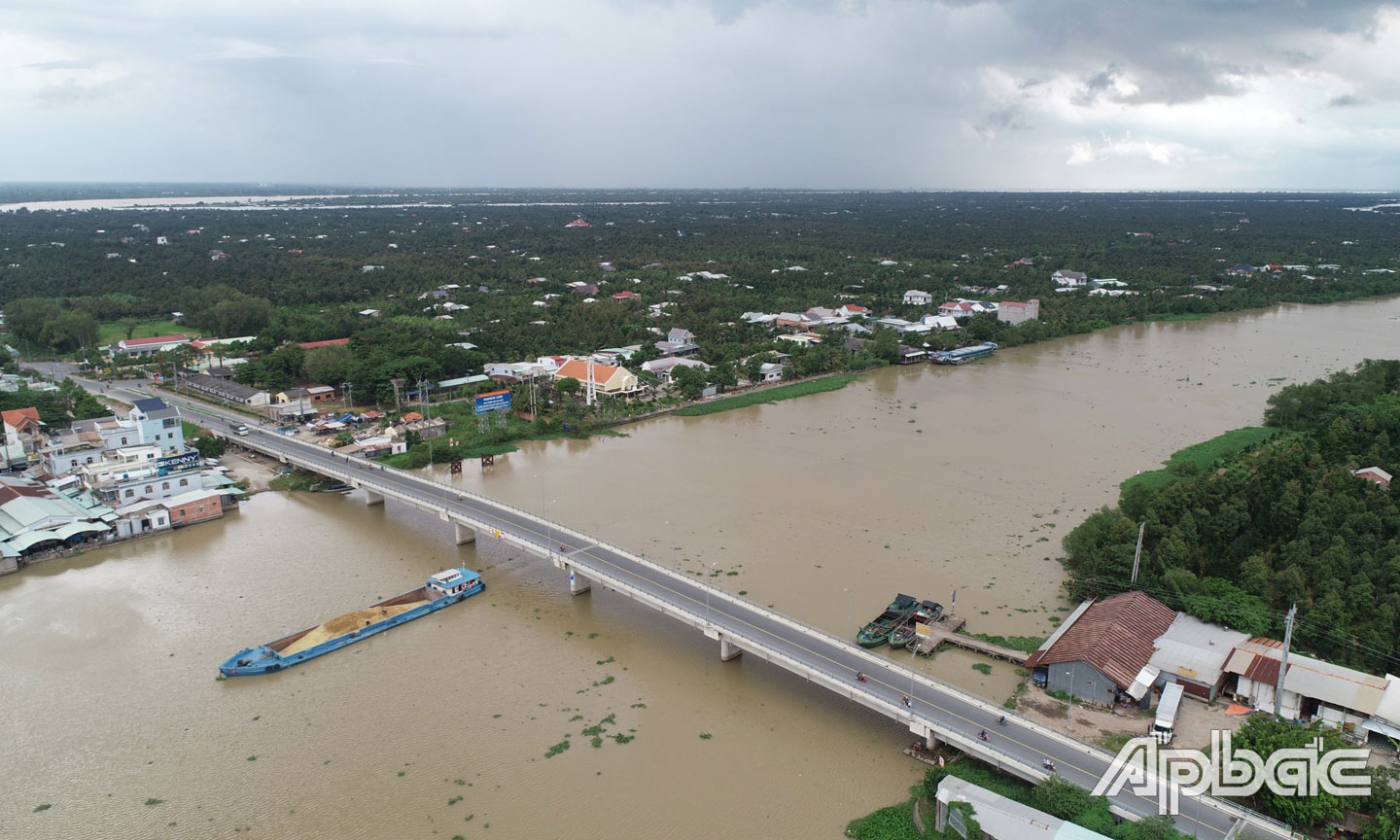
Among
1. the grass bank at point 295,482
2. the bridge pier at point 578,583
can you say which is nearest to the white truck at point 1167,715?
the bridge pier at point 578,583

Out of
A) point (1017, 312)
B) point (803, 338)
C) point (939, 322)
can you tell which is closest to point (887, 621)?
point (803, 338)

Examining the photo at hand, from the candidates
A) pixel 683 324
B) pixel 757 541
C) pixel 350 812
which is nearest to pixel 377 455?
pixel 757 541

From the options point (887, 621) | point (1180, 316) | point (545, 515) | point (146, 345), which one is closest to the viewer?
point (887, 621)

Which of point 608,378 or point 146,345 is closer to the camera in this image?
point 608,378

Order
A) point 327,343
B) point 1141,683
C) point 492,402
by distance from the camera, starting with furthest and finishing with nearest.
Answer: point 327,343
point 492,402
point 1141,683

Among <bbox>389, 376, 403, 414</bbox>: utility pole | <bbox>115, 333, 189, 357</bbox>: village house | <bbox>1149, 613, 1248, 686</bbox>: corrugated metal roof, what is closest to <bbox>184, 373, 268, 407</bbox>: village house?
<bbox>389, 376, 403, 414</bbox>: utility pole

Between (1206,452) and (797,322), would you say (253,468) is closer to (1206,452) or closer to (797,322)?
(797,322)

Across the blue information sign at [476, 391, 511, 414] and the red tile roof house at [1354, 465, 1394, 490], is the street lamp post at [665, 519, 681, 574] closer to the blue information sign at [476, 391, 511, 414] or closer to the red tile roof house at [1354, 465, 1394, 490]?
the blue information sign at [476, 391, 511, 414]
